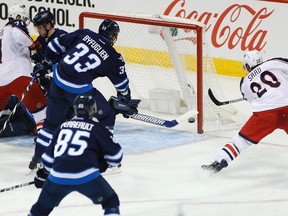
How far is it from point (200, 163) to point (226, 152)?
1.65 ft

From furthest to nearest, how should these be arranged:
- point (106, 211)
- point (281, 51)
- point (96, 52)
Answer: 1. point (281, 51)
2. point (96, 52)
3. point (106, 211)

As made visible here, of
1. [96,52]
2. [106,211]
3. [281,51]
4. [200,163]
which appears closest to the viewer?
[106,211]

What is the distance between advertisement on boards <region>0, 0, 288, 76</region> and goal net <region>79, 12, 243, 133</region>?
100cm

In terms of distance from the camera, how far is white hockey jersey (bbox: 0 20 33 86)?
7742mm

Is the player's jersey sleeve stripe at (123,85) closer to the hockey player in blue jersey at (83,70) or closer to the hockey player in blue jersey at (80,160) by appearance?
the hockey player in blue jersey at (83,70)

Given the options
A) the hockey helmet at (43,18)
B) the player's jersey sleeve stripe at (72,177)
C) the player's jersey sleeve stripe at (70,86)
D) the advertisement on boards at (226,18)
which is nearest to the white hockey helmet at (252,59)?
the player's jersey sleeve stripe at (70,86)

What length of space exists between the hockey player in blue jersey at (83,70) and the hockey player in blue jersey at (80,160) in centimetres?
153

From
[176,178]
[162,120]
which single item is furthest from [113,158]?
[162,120]

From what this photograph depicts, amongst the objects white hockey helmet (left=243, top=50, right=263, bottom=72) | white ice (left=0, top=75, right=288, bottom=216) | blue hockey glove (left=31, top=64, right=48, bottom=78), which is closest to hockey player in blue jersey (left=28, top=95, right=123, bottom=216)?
white ice (left=0, top=75, right=288, bottom=216)

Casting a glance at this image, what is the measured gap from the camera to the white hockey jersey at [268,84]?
6988 mm

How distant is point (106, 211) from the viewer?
525 cm

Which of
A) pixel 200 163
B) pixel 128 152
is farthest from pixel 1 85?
pixel 200 163

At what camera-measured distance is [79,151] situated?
5129 millimetres

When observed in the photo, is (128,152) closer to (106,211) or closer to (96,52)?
(96,52)
